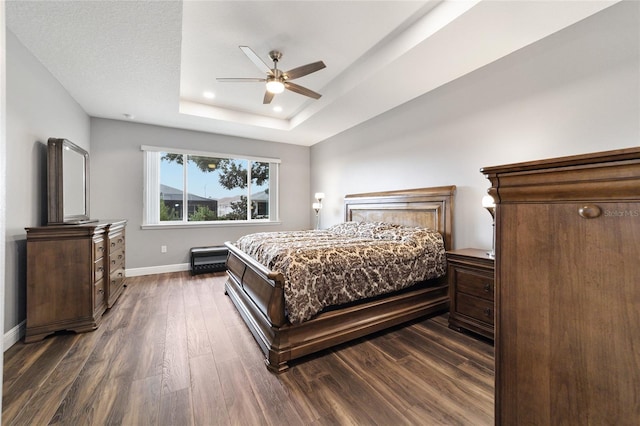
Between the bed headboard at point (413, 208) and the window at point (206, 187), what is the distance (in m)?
2.24

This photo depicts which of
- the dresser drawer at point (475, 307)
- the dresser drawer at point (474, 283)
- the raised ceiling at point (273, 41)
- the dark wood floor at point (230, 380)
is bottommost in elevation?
the dark wood floor at point (230, 380)

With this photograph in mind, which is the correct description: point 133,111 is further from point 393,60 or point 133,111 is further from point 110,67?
point 393,60

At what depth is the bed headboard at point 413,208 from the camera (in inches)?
125

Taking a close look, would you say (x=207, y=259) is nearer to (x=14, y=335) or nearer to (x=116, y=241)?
(x=116, y=241)

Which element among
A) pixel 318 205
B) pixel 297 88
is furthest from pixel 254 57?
pixel 318 205

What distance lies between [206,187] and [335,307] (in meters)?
4.02

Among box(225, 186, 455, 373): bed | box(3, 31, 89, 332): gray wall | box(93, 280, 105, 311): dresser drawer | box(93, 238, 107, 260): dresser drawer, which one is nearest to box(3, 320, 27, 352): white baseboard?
Result: box(3, 31, 89, 332): gray wall

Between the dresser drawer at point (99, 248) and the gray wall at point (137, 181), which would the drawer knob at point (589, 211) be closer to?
the dresser drawer at point (99, 248)

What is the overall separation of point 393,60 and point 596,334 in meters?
2.72

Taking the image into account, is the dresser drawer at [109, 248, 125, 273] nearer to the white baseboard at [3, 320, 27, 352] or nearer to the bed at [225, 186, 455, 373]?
the white baseboard at [3, 320, 27, 352]

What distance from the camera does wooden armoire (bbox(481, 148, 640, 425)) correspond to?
67 centimetres

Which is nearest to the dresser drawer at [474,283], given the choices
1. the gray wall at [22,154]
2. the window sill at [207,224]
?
the gray wall at [22,154]

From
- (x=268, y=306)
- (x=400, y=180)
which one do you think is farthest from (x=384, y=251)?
(x=400, y=180)

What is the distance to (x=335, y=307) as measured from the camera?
231 centimetres
